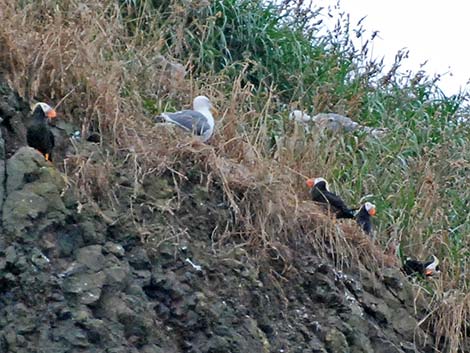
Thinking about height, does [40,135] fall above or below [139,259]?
above

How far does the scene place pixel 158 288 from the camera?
223 inches

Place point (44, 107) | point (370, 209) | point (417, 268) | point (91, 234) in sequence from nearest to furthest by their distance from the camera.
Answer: point (91, 234) → point (44, 107) → point (417, 268) → point (370, 209)

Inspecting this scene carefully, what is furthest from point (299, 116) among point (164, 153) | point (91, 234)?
point (91, 234)

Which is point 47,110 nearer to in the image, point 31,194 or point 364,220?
point 31,194

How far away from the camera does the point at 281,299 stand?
6.20 m

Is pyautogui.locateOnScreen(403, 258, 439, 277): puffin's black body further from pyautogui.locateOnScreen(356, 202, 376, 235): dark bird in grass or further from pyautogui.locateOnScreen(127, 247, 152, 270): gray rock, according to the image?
pyautogui.locateOnScreen(127, 247, 152, 270): gray rock

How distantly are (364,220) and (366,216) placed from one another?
2.1 inches

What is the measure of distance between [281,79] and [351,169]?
1.85m

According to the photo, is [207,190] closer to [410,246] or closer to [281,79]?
[410,246]

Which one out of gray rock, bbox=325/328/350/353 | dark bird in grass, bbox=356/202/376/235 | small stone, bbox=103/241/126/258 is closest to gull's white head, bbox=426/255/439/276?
dark bird in grass, bbox=356/202/376/235

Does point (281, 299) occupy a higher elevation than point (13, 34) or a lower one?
lower

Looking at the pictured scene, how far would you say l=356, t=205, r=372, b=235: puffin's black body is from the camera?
7.25m

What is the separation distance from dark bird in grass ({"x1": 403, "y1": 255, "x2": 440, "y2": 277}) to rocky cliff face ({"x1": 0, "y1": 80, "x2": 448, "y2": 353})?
560 millimetres

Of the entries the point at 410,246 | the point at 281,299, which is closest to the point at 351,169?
the point at 410,246
